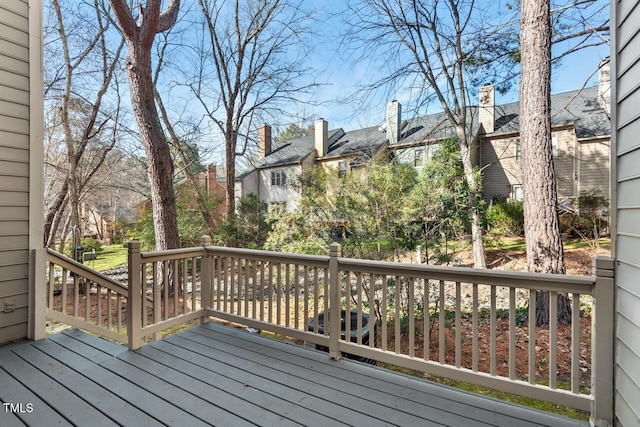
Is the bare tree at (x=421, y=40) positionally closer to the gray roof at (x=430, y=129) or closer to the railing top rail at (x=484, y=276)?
the gray roof at (x=430, y=129)

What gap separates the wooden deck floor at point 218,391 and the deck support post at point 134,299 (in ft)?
0.39

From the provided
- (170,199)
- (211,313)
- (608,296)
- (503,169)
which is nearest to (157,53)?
(170,199)

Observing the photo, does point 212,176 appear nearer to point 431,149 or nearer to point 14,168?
point 431,149

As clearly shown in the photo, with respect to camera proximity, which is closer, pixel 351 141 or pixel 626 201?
pixel 626 201

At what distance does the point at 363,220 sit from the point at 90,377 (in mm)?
4119

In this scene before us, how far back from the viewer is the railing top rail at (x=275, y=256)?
2.87m

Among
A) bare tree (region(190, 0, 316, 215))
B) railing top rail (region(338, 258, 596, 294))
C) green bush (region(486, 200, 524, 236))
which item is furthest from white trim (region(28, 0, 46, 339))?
green bush (region(486, 200, 524, 236))

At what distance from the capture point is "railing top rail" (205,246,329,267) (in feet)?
9.43

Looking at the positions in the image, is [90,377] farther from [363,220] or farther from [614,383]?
[363,220]

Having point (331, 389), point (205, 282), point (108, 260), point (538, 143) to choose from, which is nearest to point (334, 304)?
point (331, 389)

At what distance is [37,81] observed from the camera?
3018mm

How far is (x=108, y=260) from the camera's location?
13.8 meters

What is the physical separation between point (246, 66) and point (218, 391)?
11.6 metres

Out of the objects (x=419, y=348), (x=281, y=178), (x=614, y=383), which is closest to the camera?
(x=614, y=383)
